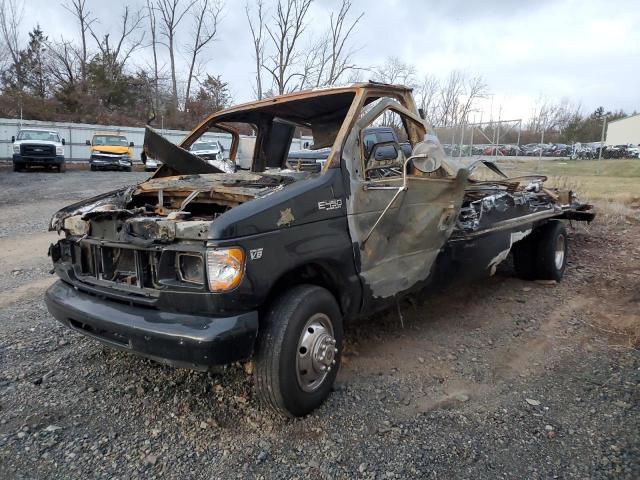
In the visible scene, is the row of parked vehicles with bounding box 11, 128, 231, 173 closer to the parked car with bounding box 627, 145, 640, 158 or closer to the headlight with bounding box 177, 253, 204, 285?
the headlight with bounding box 177, 253, 204, 285

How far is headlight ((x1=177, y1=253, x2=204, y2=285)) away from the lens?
2.56m

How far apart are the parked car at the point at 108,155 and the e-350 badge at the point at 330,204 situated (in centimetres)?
2098

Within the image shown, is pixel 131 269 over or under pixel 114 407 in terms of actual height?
over

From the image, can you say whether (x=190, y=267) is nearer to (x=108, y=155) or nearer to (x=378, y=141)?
(x=378, y=141)

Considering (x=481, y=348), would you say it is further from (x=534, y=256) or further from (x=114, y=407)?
(x=114, y=407)

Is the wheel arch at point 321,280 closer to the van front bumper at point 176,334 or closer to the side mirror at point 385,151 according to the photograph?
the van front bumper at point 176,334

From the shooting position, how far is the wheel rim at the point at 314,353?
2.81 meters

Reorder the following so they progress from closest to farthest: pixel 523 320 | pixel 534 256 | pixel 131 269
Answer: pixel 131 269 < pixel 523 320 < pixel 534 256

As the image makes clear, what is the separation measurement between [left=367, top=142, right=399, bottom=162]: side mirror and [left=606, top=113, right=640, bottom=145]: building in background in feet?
163

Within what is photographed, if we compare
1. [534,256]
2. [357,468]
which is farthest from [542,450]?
[534,256]

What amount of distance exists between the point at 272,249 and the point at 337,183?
2.25 ft

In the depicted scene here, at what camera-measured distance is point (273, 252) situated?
8.61 feet

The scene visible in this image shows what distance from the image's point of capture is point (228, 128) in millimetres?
4914

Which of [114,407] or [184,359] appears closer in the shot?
[184,359]
